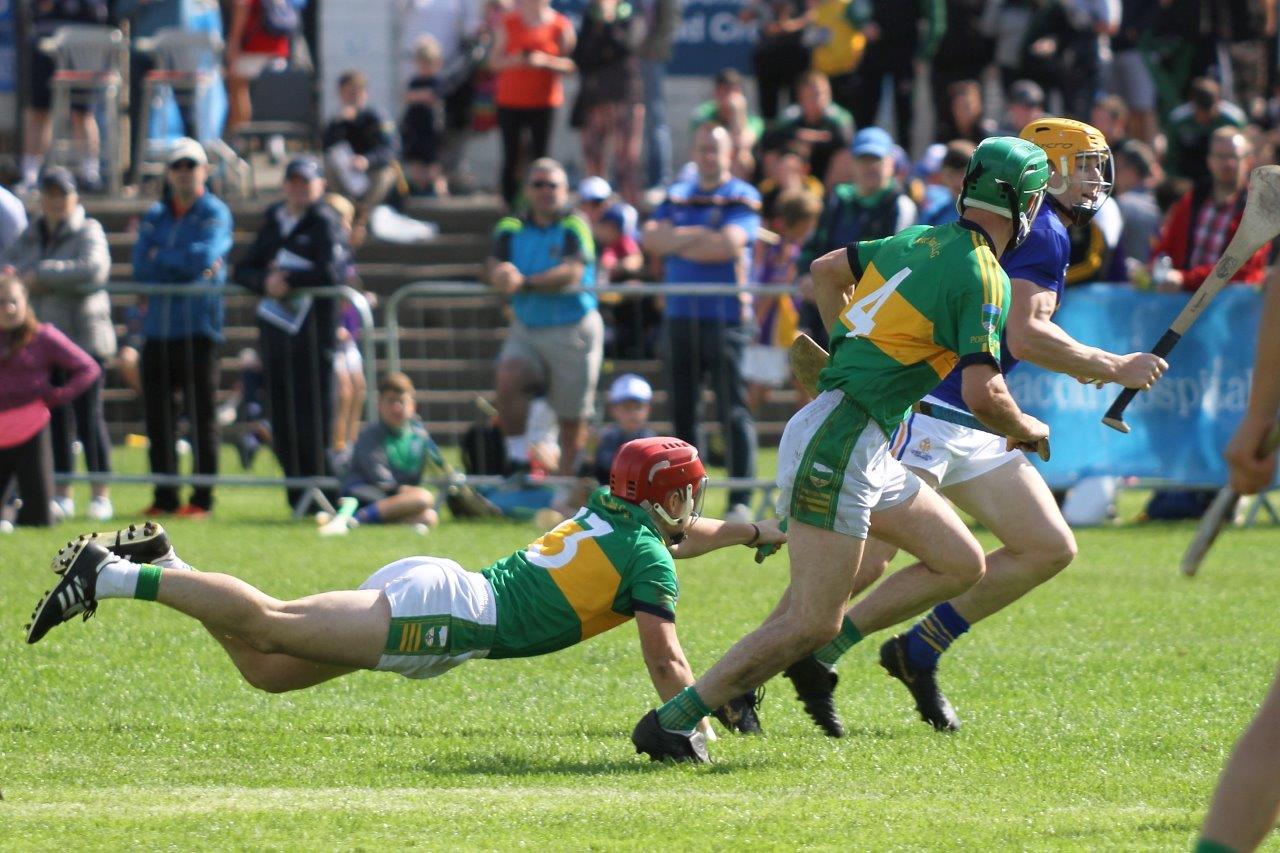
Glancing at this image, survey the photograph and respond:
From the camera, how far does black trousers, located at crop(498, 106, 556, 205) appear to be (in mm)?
19016

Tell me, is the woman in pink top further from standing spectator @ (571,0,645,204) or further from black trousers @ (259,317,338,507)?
standing spectator @ (571,0,645,204)

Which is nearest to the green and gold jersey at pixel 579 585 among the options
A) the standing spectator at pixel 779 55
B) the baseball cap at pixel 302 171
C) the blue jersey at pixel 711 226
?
the blue jersey at pixel 711 226

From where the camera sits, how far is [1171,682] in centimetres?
837

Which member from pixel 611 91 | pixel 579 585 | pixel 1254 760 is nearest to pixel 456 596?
pixel 579 585

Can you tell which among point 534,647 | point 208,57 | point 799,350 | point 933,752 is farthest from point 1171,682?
point 208,57

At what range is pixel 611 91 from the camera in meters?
18.8

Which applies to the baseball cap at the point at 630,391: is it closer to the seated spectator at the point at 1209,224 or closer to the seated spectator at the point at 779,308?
the seated spectator at the point at 779,308

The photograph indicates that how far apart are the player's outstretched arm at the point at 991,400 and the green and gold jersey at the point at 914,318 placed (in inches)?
2.0

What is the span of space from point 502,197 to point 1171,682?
41.2 feet

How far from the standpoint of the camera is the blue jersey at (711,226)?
46.3 ft

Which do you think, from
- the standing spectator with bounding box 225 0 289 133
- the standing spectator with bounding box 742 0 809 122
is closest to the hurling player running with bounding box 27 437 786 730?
the standing spectator with bounding box 742 0 809 122

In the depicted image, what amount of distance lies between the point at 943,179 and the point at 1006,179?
29.6 ft

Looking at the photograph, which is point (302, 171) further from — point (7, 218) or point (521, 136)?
point (521, 136)

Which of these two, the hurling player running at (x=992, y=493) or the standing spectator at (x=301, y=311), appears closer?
the hurling player running at (x=992, y=493)
